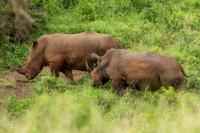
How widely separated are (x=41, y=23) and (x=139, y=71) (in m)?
5.76

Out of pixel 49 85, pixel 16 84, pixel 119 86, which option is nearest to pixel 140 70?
pixel 119 86

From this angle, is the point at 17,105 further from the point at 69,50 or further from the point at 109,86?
the point at 69,50

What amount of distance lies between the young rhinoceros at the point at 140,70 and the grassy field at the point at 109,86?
0.21m

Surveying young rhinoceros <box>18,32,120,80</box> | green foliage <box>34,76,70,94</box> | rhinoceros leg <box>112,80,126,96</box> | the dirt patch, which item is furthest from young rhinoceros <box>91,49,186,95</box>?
the dirt patch

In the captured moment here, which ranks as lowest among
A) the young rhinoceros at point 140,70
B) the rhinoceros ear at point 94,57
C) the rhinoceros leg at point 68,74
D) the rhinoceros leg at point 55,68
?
the rhinoceros leg at point 68,74

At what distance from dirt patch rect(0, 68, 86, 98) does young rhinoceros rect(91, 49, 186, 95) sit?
196 cm

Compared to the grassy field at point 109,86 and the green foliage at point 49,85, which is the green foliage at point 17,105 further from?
the green foliage at point 49,85

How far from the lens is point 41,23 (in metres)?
16.4

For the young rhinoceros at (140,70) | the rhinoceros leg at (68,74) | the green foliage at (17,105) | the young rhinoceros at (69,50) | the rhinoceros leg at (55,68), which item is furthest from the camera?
the rhinoceros leg at (68,74)

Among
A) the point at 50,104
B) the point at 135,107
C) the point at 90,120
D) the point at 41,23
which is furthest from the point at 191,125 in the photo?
the point at 41,23

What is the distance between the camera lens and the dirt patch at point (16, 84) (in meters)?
12.8

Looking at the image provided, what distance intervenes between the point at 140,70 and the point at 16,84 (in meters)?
3.41

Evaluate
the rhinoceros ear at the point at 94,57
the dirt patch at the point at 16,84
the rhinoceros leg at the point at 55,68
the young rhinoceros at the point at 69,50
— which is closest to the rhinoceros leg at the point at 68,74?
Answer: the young rhinoceros at the point at 69,50

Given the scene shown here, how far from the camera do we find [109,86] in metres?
12.4
